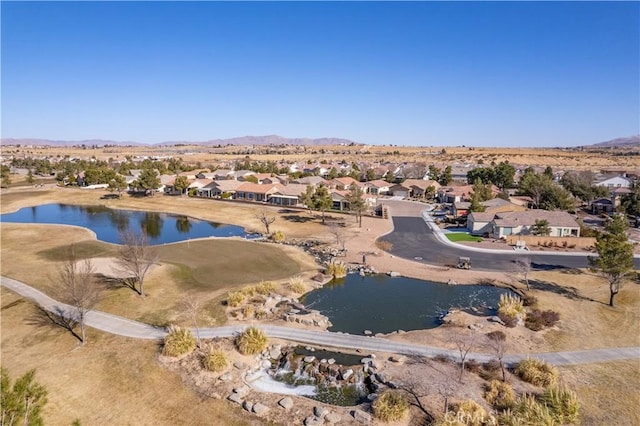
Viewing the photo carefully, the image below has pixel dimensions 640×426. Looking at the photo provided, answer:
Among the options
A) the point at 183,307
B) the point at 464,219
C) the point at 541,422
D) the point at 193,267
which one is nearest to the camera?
the point at 541,422

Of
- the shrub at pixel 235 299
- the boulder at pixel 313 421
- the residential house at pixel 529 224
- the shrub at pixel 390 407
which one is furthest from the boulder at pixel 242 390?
the residential house at pixel 529 224

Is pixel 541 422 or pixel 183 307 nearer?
pixel 541 422

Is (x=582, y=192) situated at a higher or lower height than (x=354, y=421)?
higher

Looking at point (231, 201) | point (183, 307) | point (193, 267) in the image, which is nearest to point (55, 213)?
point (231, 201)

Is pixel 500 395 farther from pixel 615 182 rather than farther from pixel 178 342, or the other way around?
pixel 615 182

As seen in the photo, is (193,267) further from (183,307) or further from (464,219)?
(464,219)

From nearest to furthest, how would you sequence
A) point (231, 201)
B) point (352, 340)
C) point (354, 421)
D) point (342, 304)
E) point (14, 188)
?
point (354, 421), point (352, 340), point (342, 304), point (231, 201), point (14, 188)

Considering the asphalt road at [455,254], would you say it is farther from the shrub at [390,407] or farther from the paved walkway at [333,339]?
the shrub at [390,407]
